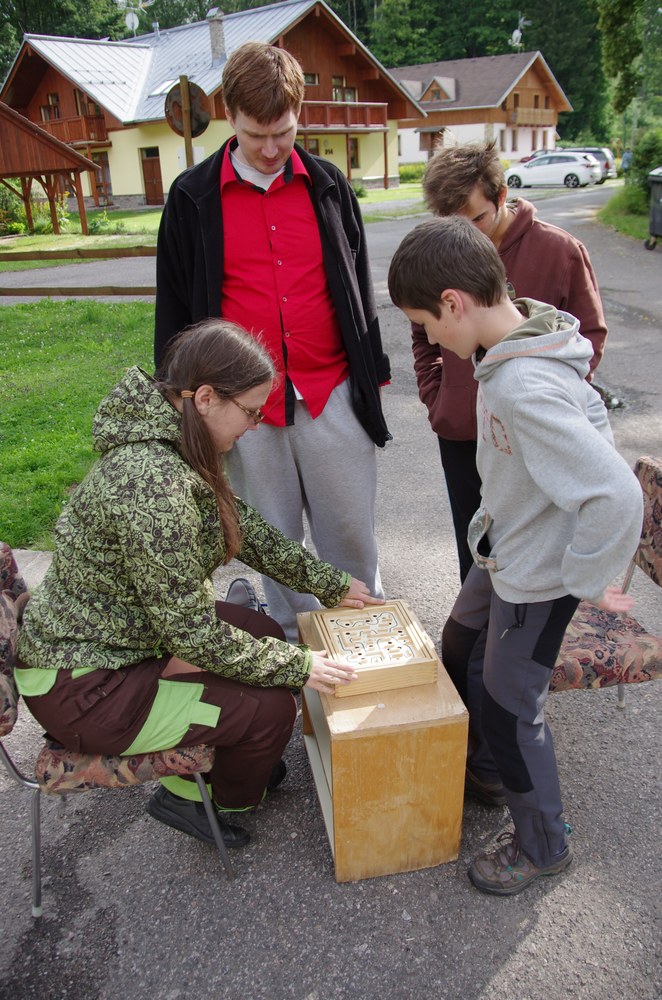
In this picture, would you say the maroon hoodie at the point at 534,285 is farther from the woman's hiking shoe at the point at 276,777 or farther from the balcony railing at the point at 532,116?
the balcony railing at the point at 532,116

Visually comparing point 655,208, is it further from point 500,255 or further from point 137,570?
point 137,570

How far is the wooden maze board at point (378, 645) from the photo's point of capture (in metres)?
2.18

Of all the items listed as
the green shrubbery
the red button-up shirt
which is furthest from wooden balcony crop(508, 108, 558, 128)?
the red button-up shirt

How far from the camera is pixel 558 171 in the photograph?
3105 centimetres

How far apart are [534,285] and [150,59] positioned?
38126 mm

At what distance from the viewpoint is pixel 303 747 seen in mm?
2846

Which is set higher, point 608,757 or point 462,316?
point 462,316

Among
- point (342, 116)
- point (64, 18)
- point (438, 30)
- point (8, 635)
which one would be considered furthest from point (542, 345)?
point (438, 30)

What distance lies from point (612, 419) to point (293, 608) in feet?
12.1

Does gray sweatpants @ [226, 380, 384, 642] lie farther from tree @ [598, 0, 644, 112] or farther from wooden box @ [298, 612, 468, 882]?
tree @ [598, 0, 644, 112]

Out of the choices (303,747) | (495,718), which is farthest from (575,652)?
(303,747)

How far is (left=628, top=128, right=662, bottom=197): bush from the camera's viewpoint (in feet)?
54.4

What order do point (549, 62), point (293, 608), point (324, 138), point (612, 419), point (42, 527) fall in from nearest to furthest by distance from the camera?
point (293, 608) → point (42, 527) → point (612, 419) → point (324, 138) → point (549, 62)

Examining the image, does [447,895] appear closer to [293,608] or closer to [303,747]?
[303,747]
